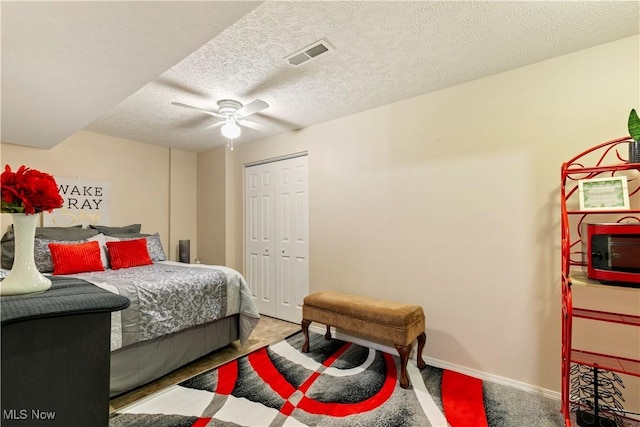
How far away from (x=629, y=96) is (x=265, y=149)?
3.41 m

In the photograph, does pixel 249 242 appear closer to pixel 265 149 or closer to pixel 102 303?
pixel 265 149

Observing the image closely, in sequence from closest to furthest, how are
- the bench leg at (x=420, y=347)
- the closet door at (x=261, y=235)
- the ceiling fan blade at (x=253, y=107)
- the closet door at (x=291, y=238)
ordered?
the ceiling fan blade at (x=253, y=107), the bench leg at (x=420, y=347), the closet door at (x=291, y=238), the closet door at (x=261, y=235)

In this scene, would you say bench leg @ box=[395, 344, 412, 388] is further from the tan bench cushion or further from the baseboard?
the baseboard

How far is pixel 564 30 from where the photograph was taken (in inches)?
73.2

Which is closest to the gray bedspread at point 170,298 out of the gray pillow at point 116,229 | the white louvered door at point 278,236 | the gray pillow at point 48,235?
the gray pillow at point 48,235

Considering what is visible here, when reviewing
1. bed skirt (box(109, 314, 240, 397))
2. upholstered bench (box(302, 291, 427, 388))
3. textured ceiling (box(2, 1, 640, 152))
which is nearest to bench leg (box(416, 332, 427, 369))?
upholstered bench (box(302, 291, 427, 388))

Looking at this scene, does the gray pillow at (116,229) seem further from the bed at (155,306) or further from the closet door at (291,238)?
the closet door at (291,238)

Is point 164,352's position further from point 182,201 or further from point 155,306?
point 182,201

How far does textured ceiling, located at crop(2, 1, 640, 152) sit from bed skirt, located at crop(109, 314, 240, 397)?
1.85 m

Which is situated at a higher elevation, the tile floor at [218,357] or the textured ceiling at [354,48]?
the textured ceiling at [354,48]

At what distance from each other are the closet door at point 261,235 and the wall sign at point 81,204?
1.77 m

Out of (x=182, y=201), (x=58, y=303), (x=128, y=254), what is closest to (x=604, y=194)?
(x=58, y=303)

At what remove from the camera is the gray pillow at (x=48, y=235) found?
112 inches

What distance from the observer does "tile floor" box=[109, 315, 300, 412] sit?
7.09 feet
